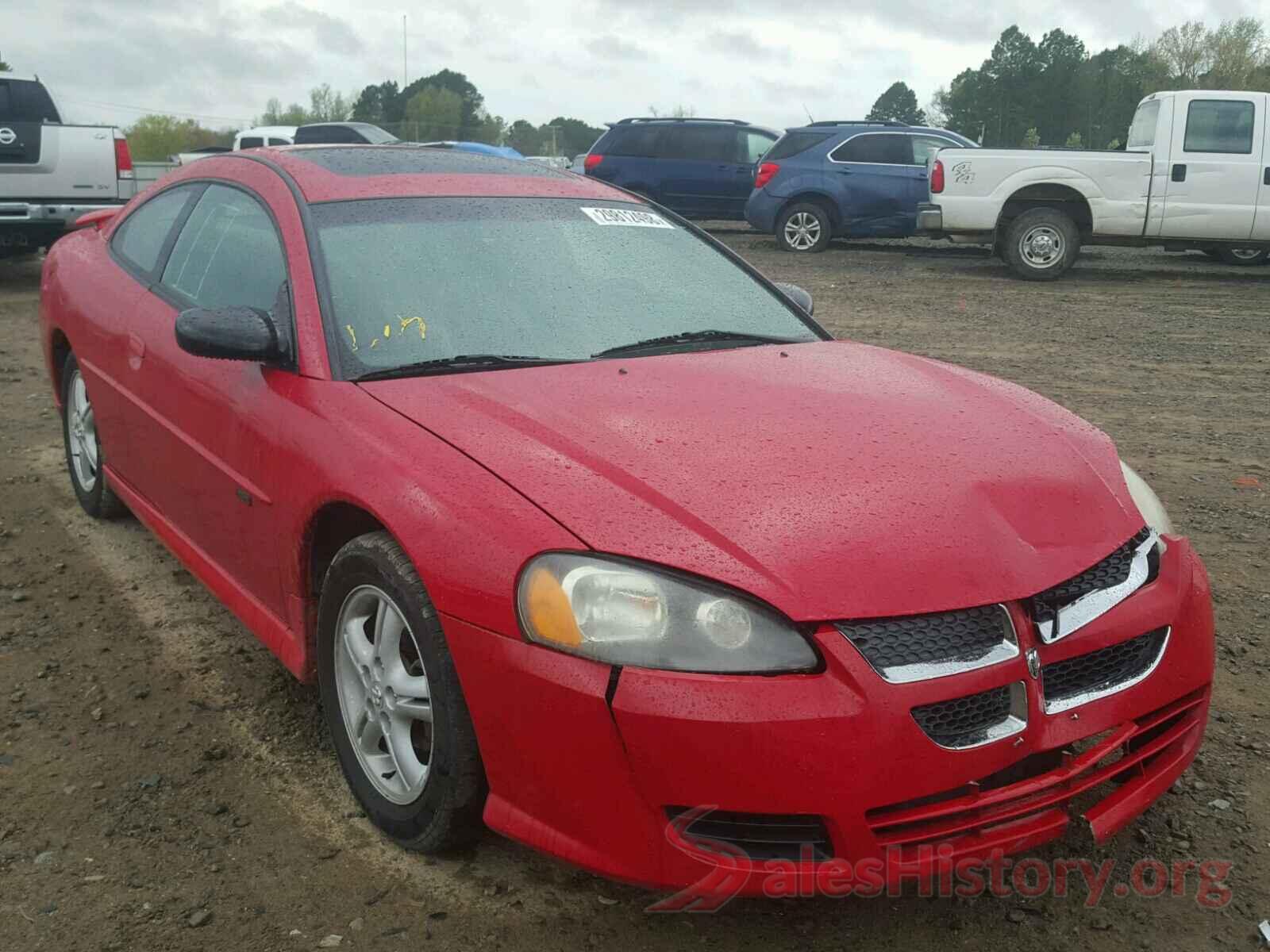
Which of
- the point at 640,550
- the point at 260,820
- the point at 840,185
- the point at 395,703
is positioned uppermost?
the point at 840,185

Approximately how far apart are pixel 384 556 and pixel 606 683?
67cm

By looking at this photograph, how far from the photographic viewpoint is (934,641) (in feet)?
7.01

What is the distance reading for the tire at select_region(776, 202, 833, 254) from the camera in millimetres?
15617

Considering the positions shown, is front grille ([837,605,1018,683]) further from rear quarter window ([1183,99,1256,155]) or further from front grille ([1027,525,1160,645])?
rear quarter window ([1183,99,1256,155])

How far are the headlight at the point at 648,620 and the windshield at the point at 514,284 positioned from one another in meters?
1.03

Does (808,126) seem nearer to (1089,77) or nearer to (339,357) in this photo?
(339,357)

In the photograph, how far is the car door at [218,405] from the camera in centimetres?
311

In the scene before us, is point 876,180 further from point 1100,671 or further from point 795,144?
point 1100,671

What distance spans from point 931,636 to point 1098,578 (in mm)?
487

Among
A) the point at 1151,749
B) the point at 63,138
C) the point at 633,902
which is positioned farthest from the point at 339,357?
the point at 63,138

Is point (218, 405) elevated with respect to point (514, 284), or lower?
lower

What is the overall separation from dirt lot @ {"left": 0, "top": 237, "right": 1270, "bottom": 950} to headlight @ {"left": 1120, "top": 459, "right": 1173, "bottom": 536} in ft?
2.23

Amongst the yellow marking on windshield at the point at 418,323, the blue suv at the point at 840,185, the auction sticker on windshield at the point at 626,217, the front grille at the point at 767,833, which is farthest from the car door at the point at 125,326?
the blue suv at the point at 840,185

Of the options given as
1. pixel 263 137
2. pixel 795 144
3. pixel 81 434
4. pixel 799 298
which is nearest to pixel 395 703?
pixel 799 298
